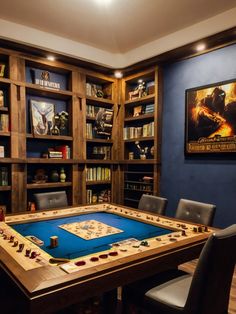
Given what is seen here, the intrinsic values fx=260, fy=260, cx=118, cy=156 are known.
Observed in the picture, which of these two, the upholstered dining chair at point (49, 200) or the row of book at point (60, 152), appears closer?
the upholstered dining chair at point (49, 200)

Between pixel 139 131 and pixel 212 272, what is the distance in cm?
329

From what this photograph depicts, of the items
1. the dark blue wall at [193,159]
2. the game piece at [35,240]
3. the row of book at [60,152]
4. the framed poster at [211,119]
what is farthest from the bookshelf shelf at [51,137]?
the game piece at [35,240]

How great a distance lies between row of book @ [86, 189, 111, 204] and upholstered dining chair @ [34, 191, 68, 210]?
1253 mm

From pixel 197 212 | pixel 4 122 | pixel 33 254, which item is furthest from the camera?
pixel 4 122

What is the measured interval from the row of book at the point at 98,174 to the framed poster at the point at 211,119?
1504mm

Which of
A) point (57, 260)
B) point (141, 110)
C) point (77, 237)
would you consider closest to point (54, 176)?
point (141, 110)

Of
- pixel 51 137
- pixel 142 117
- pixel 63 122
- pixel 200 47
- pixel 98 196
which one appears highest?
pixel 200 47

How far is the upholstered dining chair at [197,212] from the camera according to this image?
2326 mm

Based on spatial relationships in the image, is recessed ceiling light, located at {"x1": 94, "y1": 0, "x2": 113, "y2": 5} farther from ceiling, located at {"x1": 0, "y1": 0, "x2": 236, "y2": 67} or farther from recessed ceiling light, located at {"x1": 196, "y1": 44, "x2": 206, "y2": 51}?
recessed ceiling light, located at {"x1": 196, "y1": 44, "x2": 206, "y2": 51}

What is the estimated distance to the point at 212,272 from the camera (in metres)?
1.33

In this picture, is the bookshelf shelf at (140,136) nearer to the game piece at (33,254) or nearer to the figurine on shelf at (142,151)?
the figurine on shelf at (142,151)

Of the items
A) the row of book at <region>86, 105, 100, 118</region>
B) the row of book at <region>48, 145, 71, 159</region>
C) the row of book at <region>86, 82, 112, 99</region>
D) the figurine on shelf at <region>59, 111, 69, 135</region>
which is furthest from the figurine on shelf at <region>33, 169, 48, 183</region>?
the row of book at <region>86, 82, 112, 99</region>

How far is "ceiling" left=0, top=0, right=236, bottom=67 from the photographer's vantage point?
9.89 feet

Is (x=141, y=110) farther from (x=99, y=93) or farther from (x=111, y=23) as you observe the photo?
(x=111, y=23)
